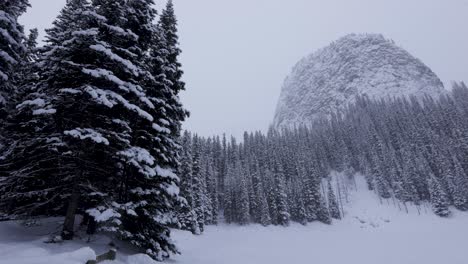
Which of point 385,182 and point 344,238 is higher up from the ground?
point 385,182

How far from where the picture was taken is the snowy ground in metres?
9.02

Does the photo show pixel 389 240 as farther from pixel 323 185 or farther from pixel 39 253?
pixel 39 253

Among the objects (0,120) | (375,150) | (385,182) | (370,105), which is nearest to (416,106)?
(370,105)

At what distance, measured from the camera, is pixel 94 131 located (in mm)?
9844

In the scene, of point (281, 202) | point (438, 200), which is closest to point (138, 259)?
point (281, 202)

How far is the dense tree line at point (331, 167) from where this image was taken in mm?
72438

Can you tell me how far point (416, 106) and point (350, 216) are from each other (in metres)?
81.5

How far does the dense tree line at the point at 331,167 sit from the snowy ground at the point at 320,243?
14.0 ft

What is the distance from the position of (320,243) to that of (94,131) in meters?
53.1

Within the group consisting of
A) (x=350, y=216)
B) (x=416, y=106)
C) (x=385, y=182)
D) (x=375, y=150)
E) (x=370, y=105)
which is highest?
(x=370, y=105)

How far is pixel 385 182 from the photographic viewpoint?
90.6m

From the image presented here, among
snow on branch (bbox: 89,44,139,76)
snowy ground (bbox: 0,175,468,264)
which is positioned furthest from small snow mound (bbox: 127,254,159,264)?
snow on branch (bbox: 89,44,139,76)

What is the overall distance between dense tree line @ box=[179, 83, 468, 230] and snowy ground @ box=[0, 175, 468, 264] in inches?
168

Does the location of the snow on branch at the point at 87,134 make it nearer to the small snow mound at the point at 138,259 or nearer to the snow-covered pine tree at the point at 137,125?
the snow-covered pine tree at the point at 137,125
